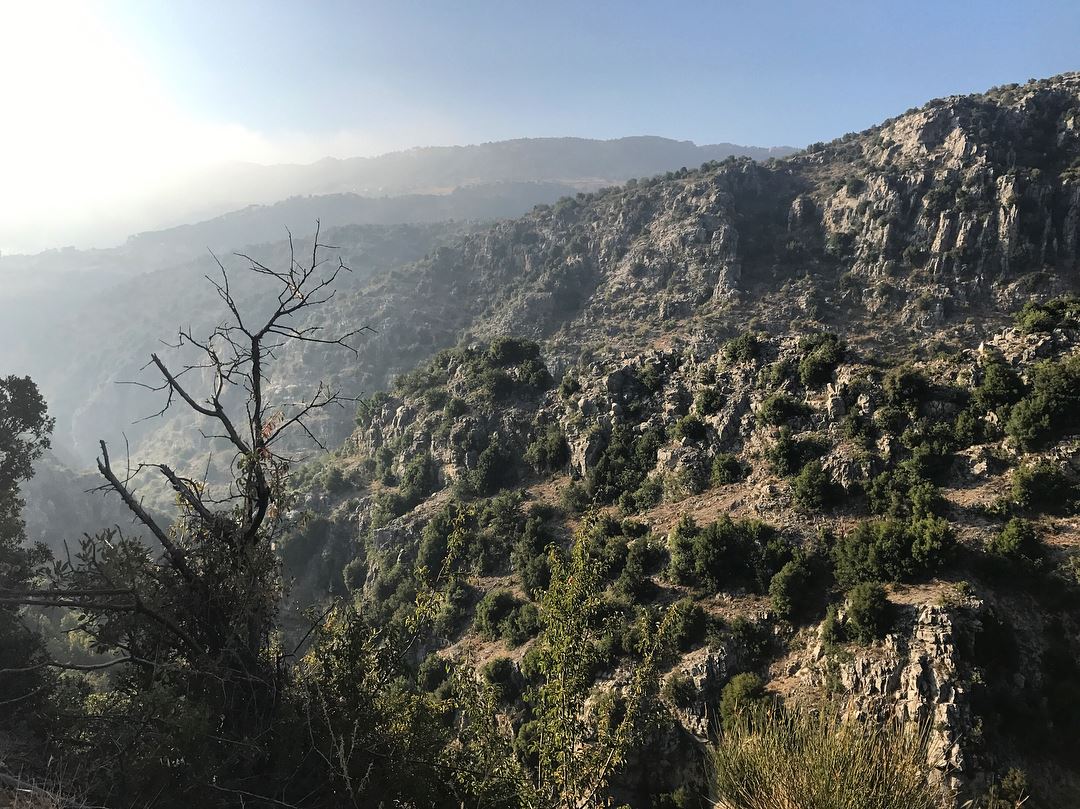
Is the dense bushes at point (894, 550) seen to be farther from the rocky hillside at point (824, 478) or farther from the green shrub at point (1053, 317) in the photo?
the green shrub at point (1053, 317)

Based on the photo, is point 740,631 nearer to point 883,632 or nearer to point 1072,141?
point 883,632

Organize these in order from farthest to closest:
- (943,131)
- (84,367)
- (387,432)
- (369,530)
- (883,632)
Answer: (84,367) < (943,131) < (387,432) < (369,530) < (883,632)

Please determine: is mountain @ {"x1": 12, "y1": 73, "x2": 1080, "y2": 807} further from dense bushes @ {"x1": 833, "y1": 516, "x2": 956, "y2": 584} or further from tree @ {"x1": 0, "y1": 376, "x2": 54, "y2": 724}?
tree @ {"x1": 0, "y1": 376, "x2": 54, "y2": 724}

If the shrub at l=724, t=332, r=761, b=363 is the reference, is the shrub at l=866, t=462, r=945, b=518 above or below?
below

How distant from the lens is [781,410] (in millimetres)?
26844

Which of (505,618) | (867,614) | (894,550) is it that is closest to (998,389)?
(894,550)

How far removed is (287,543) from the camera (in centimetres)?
4775

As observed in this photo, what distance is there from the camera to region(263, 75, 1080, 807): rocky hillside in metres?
16.2

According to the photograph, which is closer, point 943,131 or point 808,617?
point 808,617

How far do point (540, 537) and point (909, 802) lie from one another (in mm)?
24763

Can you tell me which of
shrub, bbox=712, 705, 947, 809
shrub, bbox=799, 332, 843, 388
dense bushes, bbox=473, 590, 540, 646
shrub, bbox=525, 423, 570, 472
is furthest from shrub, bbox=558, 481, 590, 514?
shrub, bbox=712, 705, 947, 809

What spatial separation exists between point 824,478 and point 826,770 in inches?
778

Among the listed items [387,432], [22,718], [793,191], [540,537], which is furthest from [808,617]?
[793,191]

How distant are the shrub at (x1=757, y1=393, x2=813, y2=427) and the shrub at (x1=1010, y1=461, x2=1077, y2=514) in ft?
29.5
